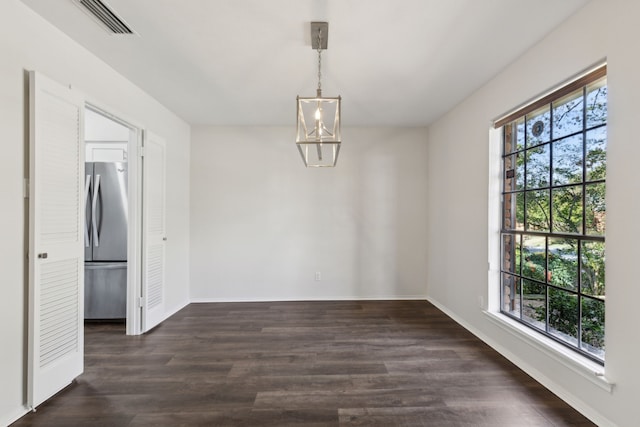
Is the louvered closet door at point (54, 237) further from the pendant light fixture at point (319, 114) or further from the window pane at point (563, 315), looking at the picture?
the window pane at point (563, 315)

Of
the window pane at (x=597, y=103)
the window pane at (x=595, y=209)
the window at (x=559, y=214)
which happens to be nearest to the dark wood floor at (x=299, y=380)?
the window at (x=559, y=214)

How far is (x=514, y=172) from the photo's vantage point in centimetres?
293

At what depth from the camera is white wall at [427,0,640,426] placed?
5.63ft

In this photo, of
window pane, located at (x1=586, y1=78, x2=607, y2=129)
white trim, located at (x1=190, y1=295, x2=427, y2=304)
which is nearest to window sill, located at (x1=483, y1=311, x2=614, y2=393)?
window pane, located at (x1=586, y1=78, x2=607, y2=129)

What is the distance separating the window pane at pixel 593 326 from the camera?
2.05 meters

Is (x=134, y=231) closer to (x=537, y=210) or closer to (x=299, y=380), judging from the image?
(x=299, y=380)

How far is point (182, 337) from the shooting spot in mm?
3328

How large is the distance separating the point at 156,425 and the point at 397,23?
315 cm

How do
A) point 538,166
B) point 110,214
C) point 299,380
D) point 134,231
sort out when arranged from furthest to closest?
point 110,214
point 134,231
point 538,166
point 299,380

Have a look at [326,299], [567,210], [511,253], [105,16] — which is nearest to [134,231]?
[105,16]

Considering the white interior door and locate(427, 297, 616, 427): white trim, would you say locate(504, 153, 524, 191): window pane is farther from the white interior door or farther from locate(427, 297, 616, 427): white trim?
the white interior door

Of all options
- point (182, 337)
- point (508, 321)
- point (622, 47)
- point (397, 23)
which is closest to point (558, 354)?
point (508, 321)

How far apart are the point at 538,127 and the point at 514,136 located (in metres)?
0.33

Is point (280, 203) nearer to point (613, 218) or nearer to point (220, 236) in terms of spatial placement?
point (220, 236)
